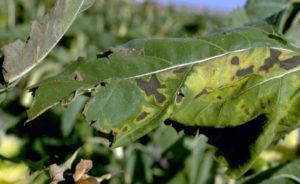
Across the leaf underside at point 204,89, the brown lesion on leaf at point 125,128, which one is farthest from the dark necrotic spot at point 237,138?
the brown lesion on leaf at point 125,128

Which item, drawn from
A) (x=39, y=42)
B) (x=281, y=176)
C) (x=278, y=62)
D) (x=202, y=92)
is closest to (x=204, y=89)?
(x=202, y=92)

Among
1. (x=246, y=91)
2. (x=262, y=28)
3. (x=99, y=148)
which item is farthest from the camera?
(x=99, y=148)

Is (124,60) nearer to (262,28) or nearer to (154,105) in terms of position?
(154,105)

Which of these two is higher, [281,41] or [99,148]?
[281,41]

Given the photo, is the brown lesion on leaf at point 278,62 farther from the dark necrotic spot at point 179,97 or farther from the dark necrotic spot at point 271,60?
the dark necrotic spot at point 179,97

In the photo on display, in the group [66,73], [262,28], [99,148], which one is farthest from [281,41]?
[99,148]

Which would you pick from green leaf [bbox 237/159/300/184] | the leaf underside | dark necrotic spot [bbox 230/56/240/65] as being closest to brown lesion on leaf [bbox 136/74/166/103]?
the leaf underside
